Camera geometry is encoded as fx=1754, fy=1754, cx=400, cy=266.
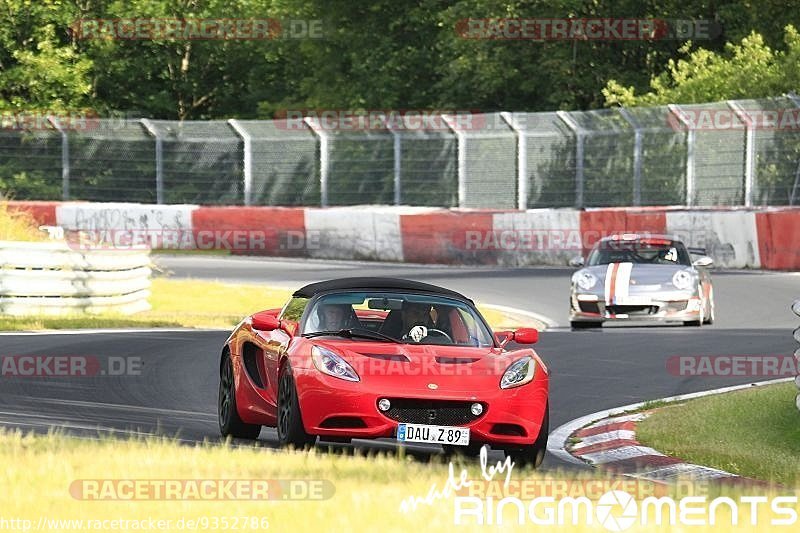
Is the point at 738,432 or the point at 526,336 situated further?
the point at 738,432

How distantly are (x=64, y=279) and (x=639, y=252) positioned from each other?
7112mm

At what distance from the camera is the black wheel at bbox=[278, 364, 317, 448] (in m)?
10.3

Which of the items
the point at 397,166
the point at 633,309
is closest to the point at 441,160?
the point at 397,166

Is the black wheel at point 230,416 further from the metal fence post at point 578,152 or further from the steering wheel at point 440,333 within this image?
the metal fence post at point 578,152

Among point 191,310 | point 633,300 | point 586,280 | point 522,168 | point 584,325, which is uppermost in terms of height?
point 522,168

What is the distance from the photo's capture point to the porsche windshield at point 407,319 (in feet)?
36.5

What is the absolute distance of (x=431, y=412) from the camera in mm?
10289

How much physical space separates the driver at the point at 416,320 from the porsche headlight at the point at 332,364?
905 mm

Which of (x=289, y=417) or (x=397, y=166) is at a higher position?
(x=397, y=166)

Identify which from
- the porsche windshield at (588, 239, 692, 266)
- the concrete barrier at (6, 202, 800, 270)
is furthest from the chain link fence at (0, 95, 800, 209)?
the porsche windshield at (588, 239, 692, 266)

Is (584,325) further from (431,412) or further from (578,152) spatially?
(578,152)

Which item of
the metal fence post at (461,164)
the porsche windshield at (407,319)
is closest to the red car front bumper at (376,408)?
the porsche windshield at (407,319)

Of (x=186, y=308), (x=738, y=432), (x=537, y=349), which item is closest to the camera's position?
(x=738, y=432)

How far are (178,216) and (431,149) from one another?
5.72m
